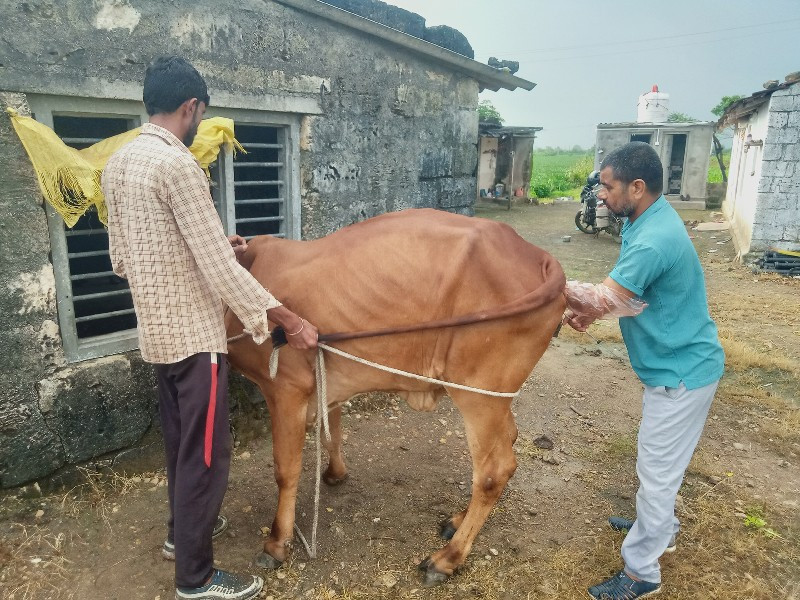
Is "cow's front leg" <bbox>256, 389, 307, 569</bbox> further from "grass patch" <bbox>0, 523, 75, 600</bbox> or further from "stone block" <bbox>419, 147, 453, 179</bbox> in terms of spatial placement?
"stone block" <bbox>419, 147, 453, 179</bbox>

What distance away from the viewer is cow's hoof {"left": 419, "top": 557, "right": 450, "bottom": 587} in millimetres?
2838

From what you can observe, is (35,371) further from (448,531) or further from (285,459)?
(448,531)

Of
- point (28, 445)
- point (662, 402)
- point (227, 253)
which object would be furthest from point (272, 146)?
point (662, 402)

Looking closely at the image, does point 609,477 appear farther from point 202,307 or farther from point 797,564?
point 202,307

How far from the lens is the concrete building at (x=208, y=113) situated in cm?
305

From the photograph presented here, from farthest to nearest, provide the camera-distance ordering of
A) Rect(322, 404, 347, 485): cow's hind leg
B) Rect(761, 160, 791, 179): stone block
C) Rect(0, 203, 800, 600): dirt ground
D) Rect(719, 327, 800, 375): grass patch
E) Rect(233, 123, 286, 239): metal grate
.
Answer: Rect(761, 160, 791, 179): stone block → Rect(719, 327, 800, 375): grass patch → Rect(233, 123, 286, 239): metal grate → Rect(322, 404, 347, 485): cow's hind leg → Rect(0, 203, 800, 600): dirt ground

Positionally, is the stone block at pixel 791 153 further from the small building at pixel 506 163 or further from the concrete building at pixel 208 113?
the small building at pixel 506 163

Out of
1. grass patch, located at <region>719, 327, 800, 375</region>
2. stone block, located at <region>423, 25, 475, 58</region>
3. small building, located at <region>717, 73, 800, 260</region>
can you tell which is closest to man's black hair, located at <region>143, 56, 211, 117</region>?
stone block, located at <region>423, 25, 475, 58</region>

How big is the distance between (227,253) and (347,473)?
6.52 ft

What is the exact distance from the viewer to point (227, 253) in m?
2.30

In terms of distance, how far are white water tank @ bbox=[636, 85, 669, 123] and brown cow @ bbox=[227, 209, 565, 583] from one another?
2115 cm

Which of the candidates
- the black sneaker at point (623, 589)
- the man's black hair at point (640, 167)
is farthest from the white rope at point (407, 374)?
the man's black hair at point (640, 167)

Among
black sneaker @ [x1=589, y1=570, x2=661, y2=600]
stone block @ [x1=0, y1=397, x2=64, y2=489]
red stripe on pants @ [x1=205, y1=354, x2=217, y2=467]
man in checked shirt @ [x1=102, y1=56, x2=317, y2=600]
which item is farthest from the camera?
stone block @ [x1=0, y1=397, x2=64, y2=489]

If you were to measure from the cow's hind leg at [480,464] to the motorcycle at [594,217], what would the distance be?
1103 centimetres
